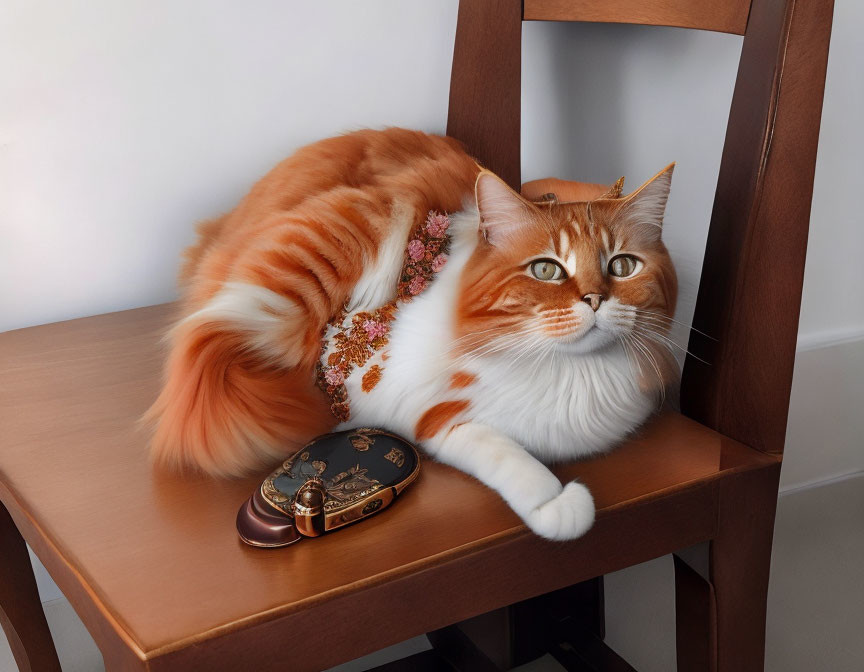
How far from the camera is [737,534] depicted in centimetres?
74

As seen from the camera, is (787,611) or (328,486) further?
(787,611)

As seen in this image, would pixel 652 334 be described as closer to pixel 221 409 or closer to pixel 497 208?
pixel 497 208

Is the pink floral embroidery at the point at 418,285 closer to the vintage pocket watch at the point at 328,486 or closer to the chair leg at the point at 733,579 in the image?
the vintage pocket watch at the point at 328,486

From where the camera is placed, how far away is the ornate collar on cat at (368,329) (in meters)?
0.74

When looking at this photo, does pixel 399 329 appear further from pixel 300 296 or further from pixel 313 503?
pixel 313 503

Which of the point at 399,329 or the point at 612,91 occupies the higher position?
the point at 612,91

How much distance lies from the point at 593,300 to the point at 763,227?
0.64 feet

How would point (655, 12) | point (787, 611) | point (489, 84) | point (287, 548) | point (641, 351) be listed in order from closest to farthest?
point (287, 548)
point (641, 351)
point (655, 12)
point (489, 84)
point (787, 611)

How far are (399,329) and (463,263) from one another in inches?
3.4

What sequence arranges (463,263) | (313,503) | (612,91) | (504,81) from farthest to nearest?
1. (612,91)
2. (504,81)
3. (463,263)
4. (313,503)

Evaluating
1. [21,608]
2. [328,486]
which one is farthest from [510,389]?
[21,608]

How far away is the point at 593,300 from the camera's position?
24.7 inches

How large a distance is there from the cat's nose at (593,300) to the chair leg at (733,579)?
0.22 m

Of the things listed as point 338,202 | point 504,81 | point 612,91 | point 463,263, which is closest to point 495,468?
point 463,263
